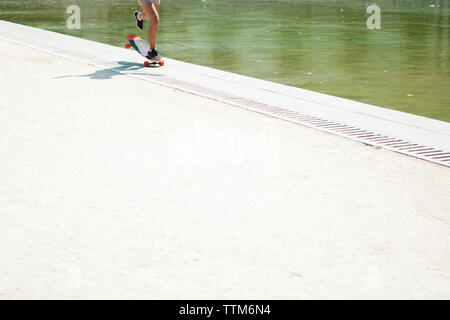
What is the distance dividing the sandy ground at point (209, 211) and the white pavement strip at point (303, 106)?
0.32m

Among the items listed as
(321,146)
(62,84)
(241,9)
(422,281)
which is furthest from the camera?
(241,9)

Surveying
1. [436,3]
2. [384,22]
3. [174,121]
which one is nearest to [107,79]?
[174,121]

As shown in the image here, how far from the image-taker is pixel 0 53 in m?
12.2

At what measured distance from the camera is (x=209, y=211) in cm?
482

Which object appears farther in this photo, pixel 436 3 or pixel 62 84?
pixel 436 3

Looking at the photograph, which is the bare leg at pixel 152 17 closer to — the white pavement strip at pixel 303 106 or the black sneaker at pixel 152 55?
the black sneaker at pixel 152 55

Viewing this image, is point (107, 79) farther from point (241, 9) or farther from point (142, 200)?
point (241, 9)

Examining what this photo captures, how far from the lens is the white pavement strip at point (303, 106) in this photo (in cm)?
668

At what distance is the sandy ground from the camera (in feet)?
12.5

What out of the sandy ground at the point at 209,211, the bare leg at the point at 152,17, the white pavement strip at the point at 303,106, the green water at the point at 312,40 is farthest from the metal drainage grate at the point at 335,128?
the bare leg at the point at 152,17

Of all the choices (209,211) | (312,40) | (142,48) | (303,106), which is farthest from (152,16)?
(209,211)

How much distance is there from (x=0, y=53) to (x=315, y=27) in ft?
24.9

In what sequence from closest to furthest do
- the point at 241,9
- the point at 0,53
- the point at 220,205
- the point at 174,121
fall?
the point at 220,205 < the point at 174,121 < the point at 0,53 < the point at 241,9

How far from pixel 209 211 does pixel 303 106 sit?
3581 mm
